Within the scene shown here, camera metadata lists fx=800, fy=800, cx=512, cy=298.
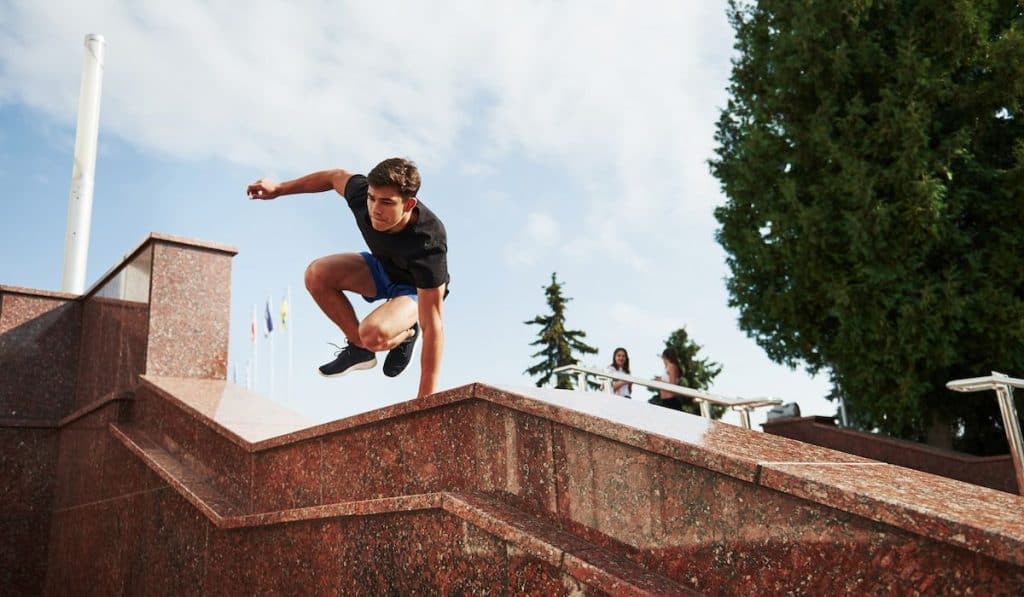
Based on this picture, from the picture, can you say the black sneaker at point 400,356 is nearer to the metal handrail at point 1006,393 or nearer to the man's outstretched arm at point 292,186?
the man's outstretched arm at point 292,186

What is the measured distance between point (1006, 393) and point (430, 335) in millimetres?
3762

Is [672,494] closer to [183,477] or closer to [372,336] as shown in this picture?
[372,336]

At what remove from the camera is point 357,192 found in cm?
470

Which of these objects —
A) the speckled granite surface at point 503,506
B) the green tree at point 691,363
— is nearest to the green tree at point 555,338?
the green tree at point 691,363

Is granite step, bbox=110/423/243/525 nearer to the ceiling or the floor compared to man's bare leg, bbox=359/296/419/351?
nearer to the floor

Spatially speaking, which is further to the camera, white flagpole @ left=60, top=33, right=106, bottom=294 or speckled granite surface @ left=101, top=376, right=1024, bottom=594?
white flagpole @ left=60, top=33, right=106, bottom=294

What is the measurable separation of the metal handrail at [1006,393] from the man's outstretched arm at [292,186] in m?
4.00

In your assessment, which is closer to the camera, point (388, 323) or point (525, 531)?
point (525, 531)

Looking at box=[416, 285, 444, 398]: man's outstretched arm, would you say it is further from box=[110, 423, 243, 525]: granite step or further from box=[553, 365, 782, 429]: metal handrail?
box=[553, 365, 782, 429]: metal handrail

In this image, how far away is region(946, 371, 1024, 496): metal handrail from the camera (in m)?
4.92

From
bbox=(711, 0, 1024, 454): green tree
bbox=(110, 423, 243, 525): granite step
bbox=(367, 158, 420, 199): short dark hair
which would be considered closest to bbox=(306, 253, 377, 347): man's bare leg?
bbox=(367, 158, 420, 199): short dark hair

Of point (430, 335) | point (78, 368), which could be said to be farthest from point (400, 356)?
point (78, 368)

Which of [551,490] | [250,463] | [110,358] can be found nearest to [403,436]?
[551,490]

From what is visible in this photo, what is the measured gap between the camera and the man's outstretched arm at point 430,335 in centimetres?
450
